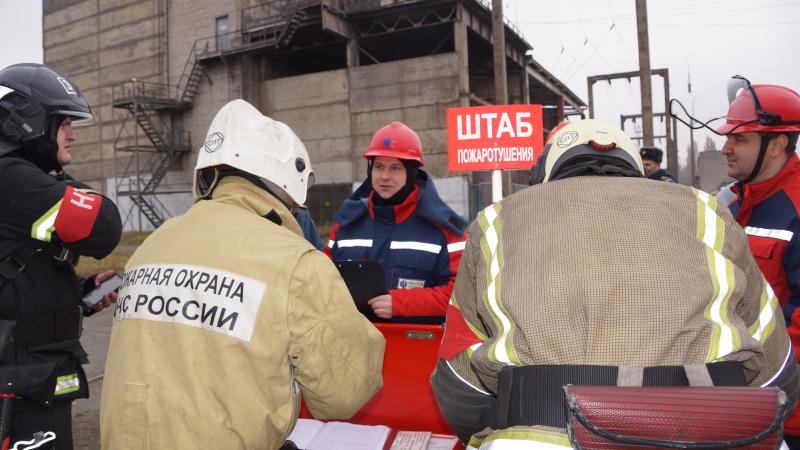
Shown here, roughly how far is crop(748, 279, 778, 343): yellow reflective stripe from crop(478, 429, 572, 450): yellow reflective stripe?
67 centimetres

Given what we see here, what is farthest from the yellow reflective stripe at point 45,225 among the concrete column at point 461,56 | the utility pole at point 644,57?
the concrete column at point 461,56

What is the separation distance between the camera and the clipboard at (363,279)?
2.79 m

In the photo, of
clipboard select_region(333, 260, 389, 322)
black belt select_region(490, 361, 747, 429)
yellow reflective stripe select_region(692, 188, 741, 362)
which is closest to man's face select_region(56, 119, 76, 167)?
clipboard select_region(333, 260, 389, 322)

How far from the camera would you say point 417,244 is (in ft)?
10.7

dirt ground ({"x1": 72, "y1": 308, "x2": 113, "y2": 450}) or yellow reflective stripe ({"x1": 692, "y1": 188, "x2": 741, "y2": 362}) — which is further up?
yellow reflective stripe ({"x1": 692, "y1": 188, "x2": 741, "y2": 362})

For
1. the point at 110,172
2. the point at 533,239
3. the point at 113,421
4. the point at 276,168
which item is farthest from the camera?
the point at 110,172

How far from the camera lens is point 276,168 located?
1851 mm

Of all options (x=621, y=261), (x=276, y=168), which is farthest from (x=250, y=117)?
(x=621, y=261)

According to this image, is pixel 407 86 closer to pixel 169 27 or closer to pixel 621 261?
pixel 169 27

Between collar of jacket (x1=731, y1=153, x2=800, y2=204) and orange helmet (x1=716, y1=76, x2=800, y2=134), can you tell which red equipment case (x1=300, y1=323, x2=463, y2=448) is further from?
orange helmet (x1=716, y1=76, x2=800, y2=134)

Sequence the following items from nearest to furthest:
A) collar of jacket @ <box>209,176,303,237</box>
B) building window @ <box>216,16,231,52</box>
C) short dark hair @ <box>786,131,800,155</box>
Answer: collar of jacket @ <box>209,176,303,237</box>, short dark hair @ <box>786,131,800,155</box>, building window @ <box>216,16,231,52</box>

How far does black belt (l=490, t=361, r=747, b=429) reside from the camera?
1.26 metres

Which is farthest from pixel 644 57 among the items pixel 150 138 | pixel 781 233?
pixel 150 138

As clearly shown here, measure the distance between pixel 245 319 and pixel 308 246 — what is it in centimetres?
29
